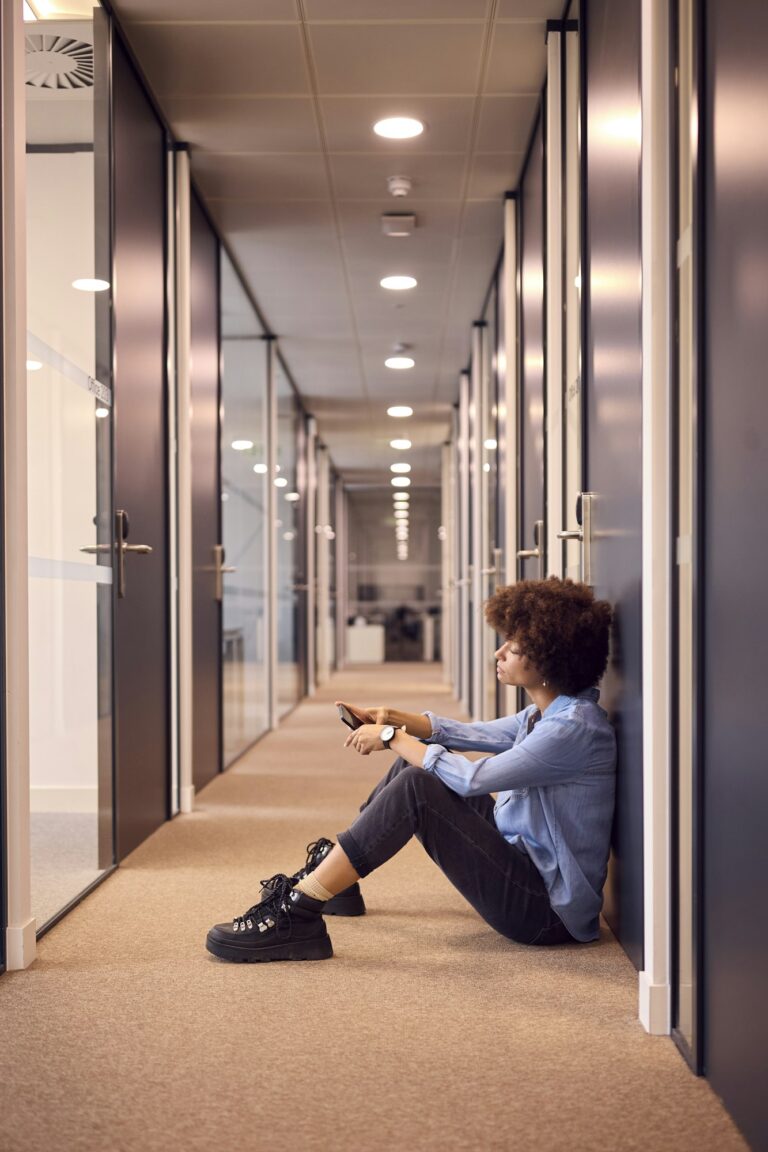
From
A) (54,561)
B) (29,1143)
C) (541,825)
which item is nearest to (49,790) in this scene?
(54,561)

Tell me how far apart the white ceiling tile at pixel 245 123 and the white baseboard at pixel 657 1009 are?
10.8ft

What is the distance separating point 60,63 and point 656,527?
2.41 m

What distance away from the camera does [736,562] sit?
5.58 ft

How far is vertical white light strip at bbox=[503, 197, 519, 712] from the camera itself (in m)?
5.06

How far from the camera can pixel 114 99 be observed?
12.2ft

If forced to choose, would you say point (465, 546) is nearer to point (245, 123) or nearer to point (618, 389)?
point (245, 123)

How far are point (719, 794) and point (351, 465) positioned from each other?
44.2 feet

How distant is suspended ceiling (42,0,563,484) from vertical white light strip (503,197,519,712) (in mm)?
199

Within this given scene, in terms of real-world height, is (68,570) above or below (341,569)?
below

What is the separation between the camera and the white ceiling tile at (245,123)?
169 inches

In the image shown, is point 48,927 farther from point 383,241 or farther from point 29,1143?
point 383,241

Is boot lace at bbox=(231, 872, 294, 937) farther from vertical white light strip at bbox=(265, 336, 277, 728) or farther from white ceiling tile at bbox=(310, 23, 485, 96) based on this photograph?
vertical white light strip at bbox=(265, 336, 277, 728)

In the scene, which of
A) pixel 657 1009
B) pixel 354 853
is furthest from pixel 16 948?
pixel 657 1009

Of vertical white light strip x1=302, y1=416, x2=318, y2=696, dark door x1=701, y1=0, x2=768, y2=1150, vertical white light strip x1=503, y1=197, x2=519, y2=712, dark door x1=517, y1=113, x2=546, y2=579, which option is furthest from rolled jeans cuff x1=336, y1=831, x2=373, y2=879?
vertical white light strip x1=302, y1=416, x2=318, y2=696
